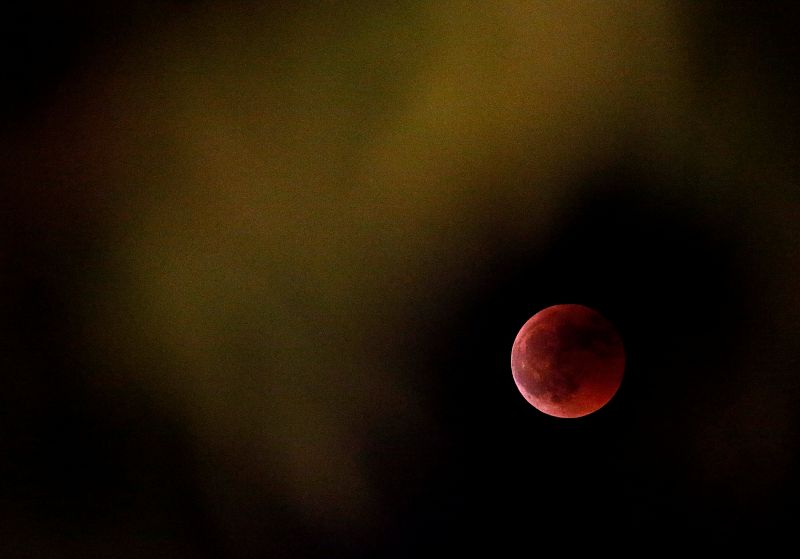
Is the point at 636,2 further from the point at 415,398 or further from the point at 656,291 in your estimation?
the point at 415,398

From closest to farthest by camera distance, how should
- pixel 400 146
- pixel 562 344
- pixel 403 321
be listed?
pixel 562 344
pixel 400 146
pixel 403 321

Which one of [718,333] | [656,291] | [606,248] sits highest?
[606,248]

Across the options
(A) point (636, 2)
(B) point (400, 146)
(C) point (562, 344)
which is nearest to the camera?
(C) point (562, 344)

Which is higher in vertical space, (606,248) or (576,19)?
(576,19)

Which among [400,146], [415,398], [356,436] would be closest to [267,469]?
[356,436]

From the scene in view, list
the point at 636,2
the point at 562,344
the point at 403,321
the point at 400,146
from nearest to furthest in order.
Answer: the point at 562,344 → the point at 636,2 → the point at 400,146 → the point at 403,321

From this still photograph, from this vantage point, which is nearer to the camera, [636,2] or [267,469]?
[636,2]

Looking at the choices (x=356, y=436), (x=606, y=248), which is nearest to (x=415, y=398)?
(x=356, y=436)

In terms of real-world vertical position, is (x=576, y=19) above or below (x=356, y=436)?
above

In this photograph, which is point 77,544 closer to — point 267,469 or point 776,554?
point 267,469
